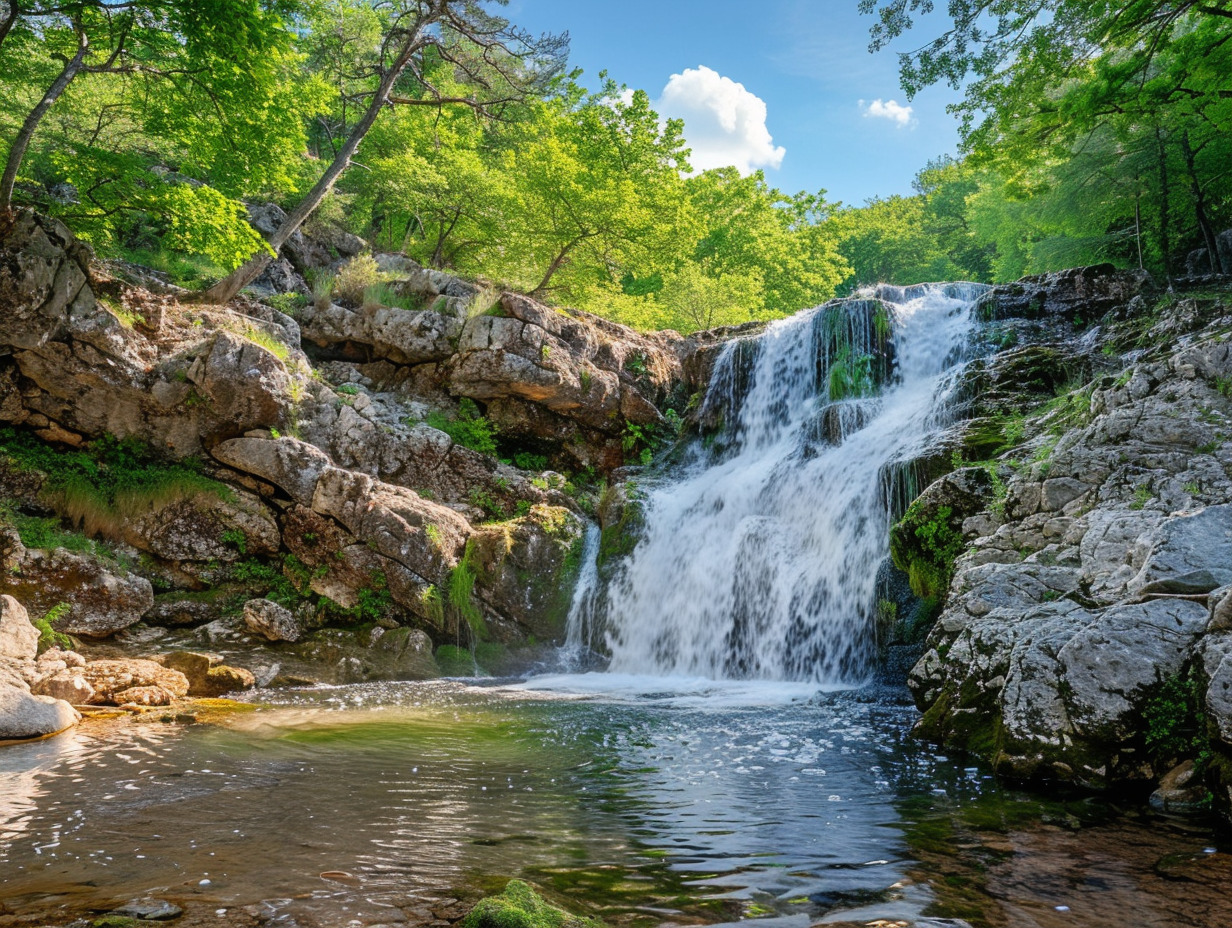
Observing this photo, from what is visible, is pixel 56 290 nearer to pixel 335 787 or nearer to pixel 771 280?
pixel 335 787

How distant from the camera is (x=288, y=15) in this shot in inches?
471

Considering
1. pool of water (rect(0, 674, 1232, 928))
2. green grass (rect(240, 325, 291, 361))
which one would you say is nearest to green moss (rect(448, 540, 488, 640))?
pool of water (rect(0, 674, 1232, 928))

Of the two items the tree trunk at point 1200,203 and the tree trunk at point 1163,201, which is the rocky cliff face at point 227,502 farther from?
the tree trunk at point 1200,203

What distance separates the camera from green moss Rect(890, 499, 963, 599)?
801cm

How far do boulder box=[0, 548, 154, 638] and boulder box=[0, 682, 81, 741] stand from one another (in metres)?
3.51

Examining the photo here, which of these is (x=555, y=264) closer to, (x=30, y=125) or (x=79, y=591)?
(x=30, y=125)

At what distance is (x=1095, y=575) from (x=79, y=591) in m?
12.1

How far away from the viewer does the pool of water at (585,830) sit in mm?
2836

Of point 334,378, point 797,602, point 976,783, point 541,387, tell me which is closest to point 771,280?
point 541,387

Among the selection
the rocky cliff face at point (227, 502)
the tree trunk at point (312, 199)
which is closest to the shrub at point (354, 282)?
the tree trunk at point (312, 199)

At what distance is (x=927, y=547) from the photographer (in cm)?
818

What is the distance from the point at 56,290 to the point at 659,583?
1073 cm

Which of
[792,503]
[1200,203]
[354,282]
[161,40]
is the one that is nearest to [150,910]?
[792,503]

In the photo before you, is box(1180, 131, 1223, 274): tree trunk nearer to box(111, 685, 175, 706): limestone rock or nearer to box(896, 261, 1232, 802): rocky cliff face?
box(896, 261, 1232, 802): rocky cliff face
